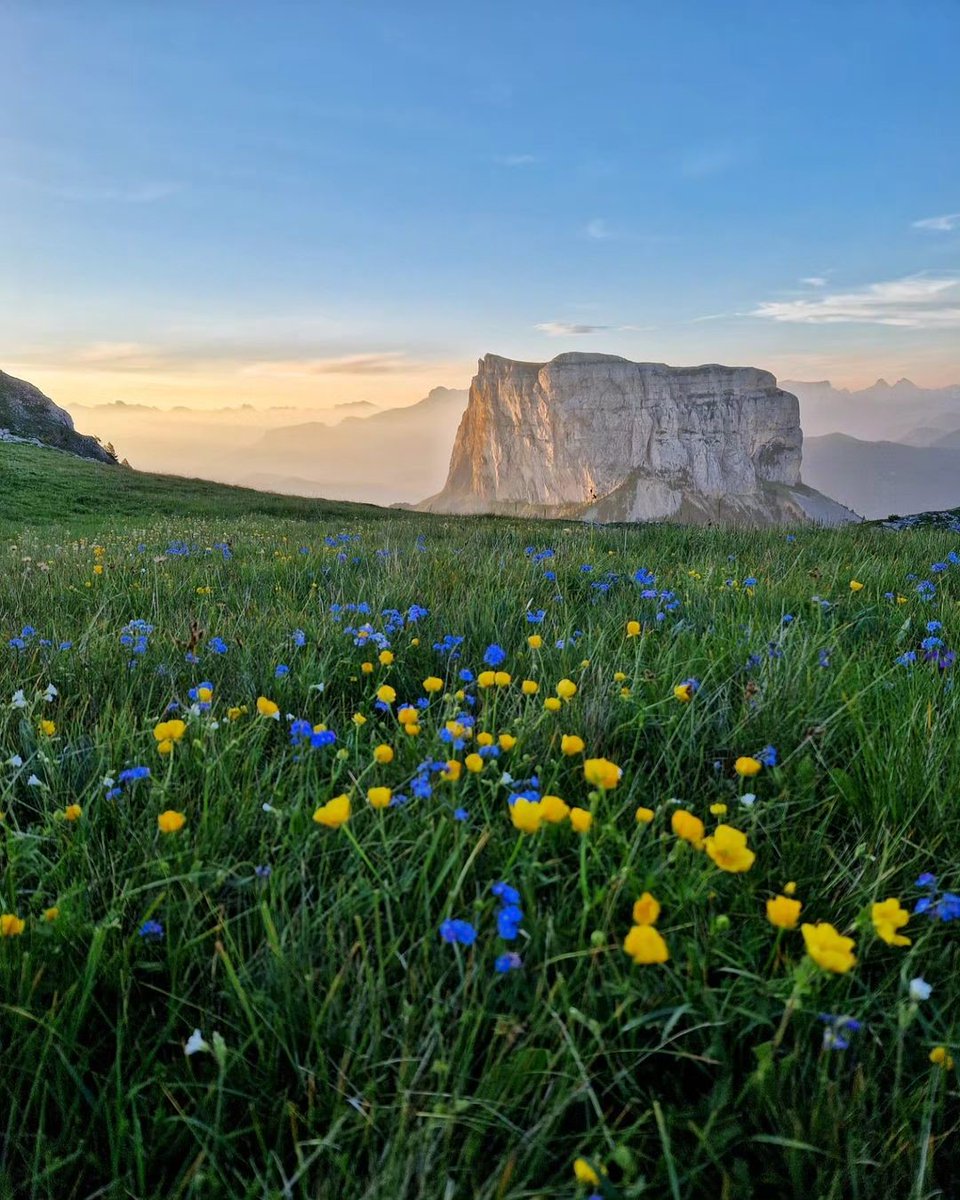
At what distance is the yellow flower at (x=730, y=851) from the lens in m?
1.45

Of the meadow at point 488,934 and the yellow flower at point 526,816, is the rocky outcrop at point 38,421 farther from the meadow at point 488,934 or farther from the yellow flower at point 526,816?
the yellow flower at point 526,816

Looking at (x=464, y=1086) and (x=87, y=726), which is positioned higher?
(x=87, y=726)

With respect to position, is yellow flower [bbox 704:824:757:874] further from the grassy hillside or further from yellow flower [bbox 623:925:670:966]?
the grassy hillside

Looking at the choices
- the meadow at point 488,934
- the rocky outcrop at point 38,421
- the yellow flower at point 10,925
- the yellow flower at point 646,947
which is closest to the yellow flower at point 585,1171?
the meadow at point 488,934

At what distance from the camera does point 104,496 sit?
32.5 metres

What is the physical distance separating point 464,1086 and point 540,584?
363 cm

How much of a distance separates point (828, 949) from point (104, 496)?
119 feet

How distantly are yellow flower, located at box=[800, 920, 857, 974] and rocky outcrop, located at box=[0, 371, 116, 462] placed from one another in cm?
6295

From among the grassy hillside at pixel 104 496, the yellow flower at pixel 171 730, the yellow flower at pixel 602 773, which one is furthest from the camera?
the grassy hillside at pixel 104 496

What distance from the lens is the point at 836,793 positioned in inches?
85.1

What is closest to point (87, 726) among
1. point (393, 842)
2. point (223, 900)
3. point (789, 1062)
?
point (223, 900)

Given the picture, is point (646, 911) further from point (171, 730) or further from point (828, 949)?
point (171, 730)

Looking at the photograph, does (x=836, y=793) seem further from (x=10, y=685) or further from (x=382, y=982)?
(x=10, y=685)

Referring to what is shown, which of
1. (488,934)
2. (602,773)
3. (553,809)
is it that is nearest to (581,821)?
(553,809)
